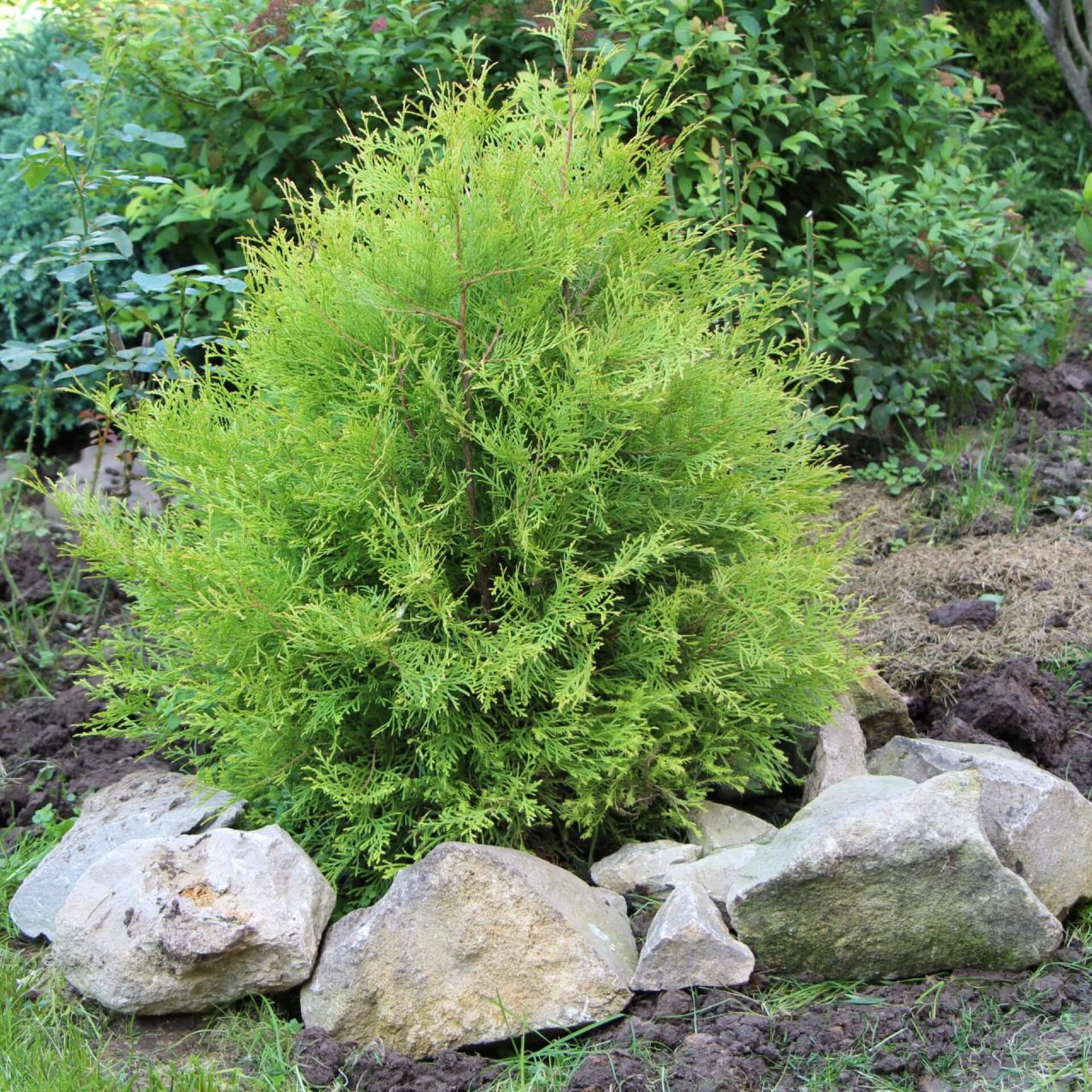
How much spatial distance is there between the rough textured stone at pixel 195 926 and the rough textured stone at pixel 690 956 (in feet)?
2.47

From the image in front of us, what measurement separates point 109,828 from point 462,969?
47.3 inches

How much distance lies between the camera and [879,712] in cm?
370

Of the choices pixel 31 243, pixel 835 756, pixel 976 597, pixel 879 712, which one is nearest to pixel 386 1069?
pixel 835 756

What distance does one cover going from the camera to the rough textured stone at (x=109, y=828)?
10.2 feet

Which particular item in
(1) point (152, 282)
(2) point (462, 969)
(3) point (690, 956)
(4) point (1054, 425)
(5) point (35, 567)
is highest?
(1) point (152, 282)

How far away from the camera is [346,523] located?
2.93m

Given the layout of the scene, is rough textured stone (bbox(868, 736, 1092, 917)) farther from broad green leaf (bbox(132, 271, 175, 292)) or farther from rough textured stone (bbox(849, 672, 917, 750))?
broad green leaf (bbox(132, 271, 175, 292))

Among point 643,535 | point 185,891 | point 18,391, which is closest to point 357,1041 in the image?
point 185,891

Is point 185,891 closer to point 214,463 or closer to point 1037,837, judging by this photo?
point 214,463

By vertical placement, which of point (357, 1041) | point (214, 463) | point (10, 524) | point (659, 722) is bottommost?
point (10, 524)

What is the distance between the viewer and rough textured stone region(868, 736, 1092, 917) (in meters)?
2.84

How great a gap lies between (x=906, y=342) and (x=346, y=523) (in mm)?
3354

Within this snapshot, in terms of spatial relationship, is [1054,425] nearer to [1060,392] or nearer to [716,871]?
[1060,392]

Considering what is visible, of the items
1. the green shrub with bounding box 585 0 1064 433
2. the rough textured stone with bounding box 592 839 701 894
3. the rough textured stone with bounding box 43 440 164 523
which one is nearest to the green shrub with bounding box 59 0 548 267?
the green shrub with bounding box 585 0 1064 433
